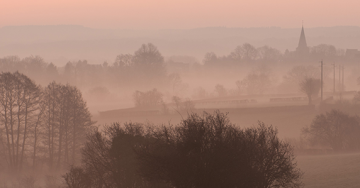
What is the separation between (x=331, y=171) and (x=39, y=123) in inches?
1107

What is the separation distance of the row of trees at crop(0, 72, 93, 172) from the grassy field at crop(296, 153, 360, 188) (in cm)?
2151

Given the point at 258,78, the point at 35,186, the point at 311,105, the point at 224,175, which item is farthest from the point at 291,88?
the point at 224,175

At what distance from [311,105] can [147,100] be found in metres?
29.4

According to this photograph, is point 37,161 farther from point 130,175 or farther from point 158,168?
point 158,168

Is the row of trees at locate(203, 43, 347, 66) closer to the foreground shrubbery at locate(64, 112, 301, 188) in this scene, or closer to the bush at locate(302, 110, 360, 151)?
the bush at locate(302, 110, 360, 151)

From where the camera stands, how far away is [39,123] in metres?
43.6

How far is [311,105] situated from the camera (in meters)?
72.4

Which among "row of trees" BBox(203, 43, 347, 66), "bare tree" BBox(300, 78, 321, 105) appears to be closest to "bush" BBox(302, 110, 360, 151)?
"bare tree" BBox(300, 78, 321, 105)

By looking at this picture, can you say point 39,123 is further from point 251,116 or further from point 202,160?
point 251,116

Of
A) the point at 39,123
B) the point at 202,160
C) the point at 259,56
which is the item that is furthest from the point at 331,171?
the point at 259,56

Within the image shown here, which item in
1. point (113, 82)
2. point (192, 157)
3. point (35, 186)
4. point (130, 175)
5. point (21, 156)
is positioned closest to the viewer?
point (192, 157)

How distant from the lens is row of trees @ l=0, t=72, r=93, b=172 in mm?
41875

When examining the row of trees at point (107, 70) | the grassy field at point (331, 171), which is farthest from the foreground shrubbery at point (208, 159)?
the row of trees at point (107, 70)

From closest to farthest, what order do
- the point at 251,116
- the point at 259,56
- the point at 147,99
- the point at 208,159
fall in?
the point at 208,159 < the point at 251,116 < the point at 147,99 < the point at 259,56
